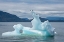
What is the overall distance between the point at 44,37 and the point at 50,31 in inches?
54.0

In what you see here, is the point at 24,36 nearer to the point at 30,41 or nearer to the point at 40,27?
the point at 40,27

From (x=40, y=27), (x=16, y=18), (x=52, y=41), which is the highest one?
(x=16, y=18)

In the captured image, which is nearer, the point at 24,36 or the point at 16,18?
the point at 24,36

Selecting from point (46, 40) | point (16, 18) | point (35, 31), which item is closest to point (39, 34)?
point (35, 31)

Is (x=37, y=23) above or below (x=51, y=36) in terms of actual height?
above

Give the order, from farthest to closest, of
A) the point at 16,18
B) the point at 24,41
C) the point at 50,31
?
the point at 16,18 < the point at 50,31 < the point at 24,41

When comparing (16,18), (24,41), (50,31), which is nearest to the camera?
(24,41)

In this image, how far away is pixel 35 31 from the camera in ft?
101

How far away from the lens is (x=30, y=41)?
26.9m

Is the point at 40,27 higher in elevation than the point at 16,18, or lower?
lower

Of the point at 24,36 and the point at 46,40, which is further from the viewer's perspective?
the point at 24,36

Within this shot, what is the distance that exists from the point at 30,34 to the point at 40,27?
1.79m

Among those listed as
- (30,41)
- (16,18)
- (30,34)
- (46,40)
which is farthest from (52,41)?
(16,18)

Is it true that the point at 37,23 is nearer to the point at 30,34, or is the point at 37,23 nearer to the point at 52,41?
the point at 30,34
